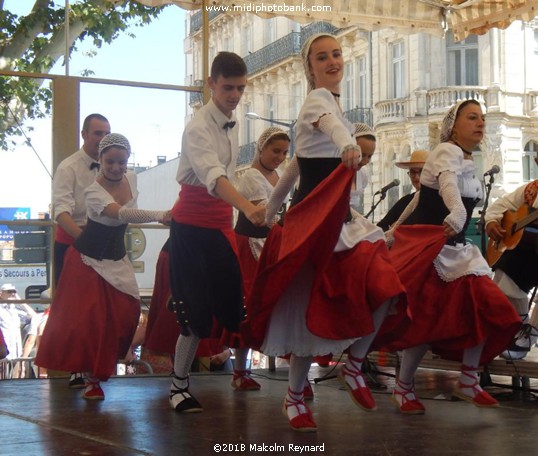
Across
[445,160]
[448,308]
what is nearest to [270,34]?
[445,160]

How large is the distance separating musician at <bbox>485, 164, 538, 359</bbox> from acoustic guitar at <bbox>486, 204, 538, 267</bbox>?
3cm

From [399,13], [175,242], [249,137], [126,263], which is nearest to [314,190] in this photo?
[175,242]

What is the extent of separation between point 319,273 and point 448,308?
1307 mm

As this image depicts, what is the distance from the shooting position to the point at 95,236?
6.71 m

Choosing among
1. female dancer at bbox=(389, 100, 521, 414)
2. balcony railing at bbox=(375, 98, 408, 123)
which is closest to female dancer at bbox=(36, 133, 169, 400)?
female dancer at bbox=(389, 100, 521, 414)

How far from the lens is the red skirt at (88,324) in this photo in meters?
6.58

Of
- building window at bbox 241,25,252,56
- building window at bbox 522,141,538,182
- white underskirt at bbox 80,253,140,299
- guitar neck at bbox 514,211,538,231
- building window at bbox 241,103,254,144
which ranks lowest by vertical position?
white underskirt at bbox 80,253,140,299

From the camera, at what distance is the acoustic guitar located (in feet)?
24.0

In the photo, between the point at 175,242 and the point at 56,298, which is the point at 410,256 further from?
the point at 56,298

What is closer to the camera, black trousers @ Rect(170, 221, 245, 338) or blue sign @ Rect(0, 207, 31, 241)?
black trousers @ Rect(170, 221, 245, 338)

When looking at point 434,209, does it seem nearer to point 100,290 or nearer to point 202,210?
point 202,210

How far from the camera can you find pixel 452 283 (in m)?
6.05

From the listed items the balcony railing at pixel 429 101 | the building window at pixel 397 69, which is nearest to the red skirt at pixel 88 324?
the balcony railing at pixel 429 101

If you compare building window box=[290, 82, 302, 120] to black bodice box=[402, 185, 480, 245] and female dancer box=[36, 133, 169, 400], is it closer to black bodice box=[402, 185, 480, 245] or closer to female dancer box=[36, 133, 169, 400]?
female dancer box=[36, 133, 169, 400]
